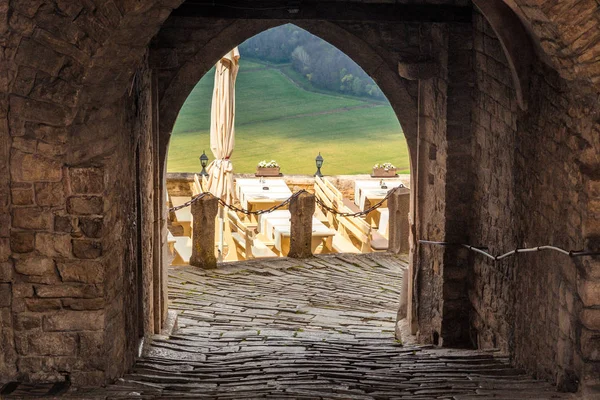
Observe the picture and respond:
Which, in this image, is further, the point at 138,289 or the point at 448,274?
the point at 448,274

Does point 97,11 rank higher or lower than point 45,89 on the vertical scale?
higher

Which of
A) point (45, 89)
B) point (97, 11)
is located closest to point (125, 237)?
point (45, 89)

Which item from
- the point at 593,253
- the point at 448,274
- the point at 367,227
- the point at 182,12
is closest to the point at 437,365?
the point at 448,274

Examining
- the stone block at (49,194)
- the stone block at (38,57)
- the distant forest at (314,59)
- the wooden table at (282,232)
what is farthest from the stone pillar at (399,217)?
the distant forest at (314,59)

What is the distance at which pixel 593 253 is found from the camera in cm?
518

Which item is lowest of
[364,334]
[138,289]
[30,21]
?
[364,334]

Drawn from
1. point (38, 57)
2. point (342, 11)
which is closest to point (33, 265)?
point (38, 57)

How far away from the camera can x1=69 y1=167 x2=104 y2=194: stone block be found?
214 inches

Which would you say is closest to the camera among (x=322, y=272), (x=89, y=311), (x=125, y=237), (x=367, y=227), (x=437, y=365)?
(x=89, y=311)

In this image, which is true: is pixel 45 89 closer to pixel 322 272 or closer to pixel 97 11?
pixel 97 11

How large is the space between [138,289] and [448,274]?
2559 millimetres

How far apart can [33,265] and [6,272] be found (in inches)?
6.0

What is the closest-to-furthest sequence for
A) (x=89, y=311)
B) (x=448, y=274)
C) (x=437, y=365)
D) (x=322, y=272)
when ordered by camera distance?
(x=89, y=311), (x=437, y=365), (x=448, y=274), (x=322, y=272)

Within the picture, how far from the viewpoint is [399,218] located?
40.3 ft
